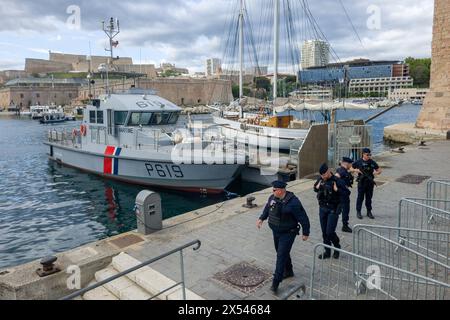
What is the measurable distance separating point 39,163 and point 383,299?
82.7 ft

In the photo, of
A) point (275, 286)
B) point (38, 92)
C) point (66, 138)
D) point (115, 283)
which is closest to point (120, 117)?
point (66, 138)

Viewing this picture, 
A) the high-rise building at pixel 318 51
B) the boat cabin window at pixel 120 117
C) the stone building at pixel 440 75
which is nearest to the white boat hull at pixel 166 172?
the boat cabin window at pixel 120 117

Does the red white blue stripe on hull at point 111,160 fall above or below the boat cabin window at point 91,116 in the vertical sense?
below

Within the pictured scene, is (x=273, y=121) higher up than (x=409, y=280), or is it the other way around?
(x=273, y=121)

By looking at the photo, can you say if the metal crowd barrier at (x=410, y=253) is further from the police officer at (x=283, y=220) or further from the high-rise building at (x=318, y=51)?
the high-rise building at (x=318, y=51)

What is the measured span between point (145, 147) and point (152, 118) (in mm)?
1913

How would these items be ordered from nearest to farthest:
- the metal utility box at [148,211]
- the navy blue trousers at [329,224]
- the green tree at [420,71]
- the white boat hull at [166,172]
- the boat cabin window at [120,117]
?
the navy blue trousers at [329,224]
the metal utility box at [148,211]
the white boat hull at [166,172]
the boat cabin window at [120,117]
the green tree at [420,71]

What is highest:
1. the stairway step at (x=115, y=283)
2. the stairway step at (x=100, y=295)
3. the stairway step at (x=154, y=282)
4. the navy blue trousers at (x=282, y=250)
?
the navy blue trousers at (x=282, y=250)

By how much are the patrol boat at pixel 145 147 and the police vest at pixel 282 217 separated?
9444mm

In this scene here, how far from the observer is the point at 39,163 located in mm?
24688

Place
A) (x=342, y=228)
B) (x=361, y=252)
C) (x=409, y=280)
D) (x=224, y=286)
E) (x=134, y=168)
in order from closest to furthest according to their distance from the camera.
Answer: (x=409, y=280) → (x=224, y=286) → (x=361, y=252) → (x=342, y=228) → (x=134, y=168)

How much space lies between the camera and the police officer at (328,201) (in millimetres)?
5938

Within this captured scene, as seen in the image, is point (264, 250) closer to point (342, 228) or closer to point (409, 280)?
point (342, 228)
